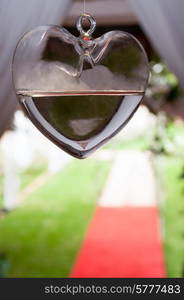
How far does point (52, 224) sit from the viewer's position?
18.6 feet

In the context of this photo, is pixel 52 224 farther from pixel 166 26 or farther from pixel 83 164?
pixel 166 26

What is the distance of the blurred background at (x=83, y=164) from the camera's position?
137 cm

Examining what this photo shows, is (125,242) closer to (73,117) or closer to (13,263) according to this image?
(13,263)

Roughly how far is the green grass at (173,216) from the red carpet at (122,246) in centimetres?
10

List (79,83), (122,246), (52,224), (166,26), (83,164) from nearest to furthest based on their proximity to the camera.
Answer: (79,83)
(166,26)
(122,246)
(52,224)
(83,164)

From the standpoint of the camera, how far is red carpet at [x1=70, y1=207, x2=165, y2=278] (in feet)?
12.7

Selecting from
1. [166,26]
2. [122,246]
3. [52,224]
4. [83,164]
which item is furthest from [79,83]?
[83,164]

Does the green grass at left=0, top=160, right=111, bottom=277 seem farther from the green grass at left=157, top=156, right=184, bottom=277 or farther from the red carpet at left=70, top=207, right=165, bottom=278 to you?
the green grass at left=157, top=156, right=184, bottom=277

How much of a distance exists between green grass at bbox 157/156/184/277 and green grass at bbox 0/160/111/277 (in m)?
0.84

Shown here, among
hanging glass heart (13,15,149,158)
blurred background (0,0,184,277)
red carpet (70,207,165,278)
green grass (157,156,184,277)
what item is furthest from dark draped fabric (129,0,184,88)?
red carpet (70,207,165,278)

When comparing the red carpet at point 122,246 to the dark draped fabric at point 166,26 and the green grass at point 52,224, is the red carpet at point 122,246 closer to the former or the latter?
the green grass at point 52,224

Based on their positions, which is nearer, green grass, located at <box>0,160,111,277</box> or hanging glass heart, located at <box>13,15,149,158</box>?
hanging glass heart, located at <box>13,15,149,158</box>

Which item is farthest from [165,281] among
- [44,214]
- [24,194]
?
[24,194]

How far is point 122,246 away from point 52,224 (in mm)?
1238
